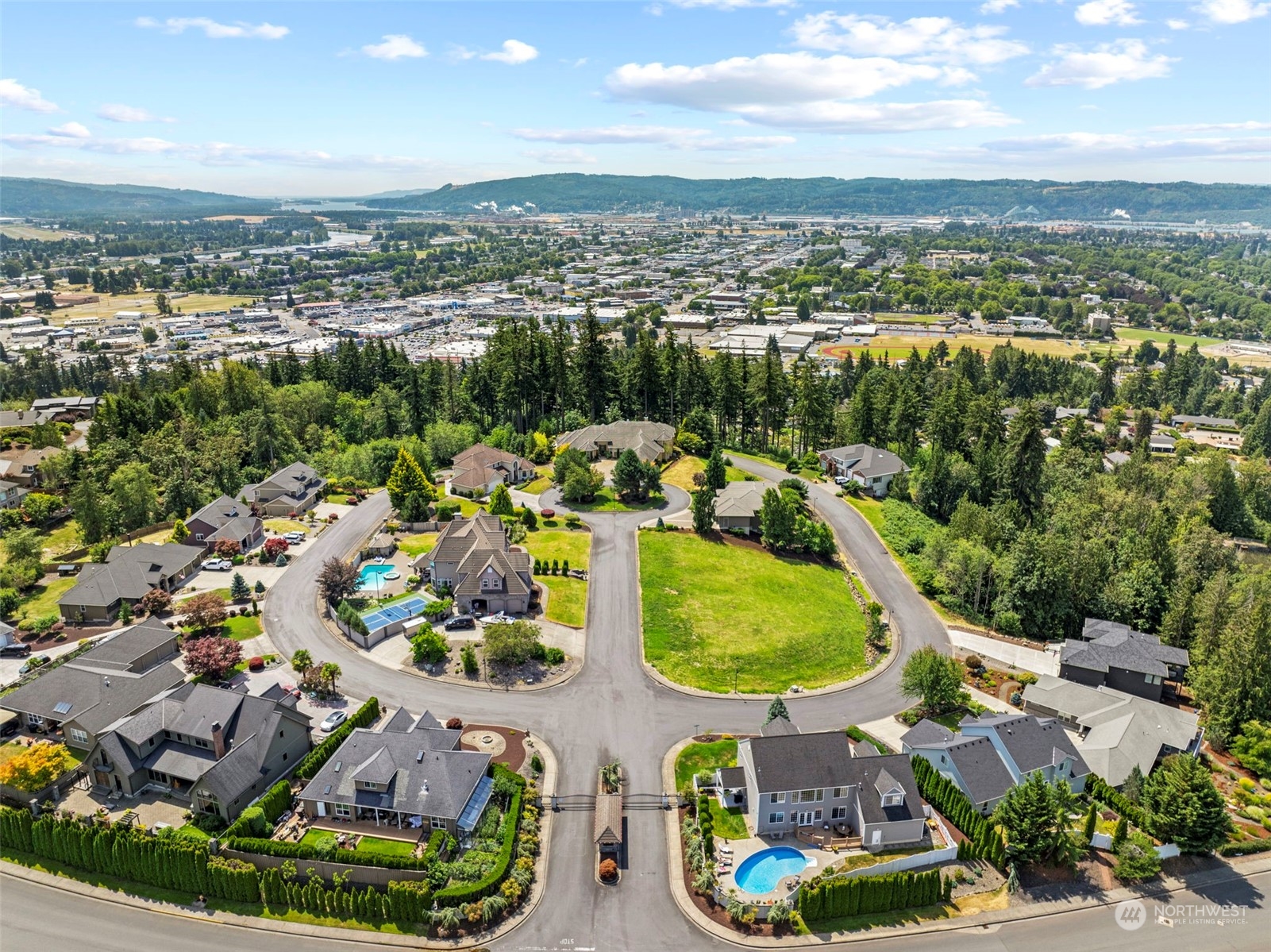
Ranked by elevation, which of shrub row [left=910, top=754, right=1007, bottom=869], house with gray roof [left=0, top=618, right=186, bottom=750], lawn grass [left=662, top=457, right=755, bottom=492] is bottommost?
shrub row [left=910, top=754, right=1007, bottom=869]

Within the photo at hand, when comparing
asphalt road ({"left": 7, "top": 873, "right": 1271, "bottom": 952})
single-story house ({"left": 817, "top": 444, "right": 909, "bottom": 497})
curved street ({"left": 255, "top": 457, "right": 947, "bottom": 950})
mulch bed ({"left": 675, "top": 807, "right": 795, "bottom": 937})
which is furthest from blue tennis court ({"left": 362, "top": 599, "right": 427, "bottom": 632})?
single-story house ({"left": 817, "top": 444, "right": 909, "bottom": 497})

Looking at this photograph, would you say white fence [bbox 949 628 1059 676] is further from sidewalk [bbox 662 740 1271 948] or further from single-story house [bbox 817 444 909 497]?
single-story house [bbox 817 444 909 497]

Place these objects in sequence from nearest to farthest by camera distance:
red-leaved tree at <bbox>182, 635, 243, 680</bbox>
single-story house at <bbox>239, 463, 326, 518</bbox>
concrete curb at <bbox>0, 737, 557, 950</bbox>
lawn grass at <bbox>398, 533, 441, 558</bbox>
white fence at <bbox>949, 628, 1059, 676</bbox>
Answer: concrete curb at <bbox>0, 737, 557, 950</bbox> < red-leaved tree at <bbox>182, 635, 243, 680</bbox> < white fence at <bbox>949, 628, 1059, 676</bbox> < lawn grass at <bbox>398, 533, 441, 558</bbox> < single-story house at <bbox>239, 463, 326, 518</bbox>

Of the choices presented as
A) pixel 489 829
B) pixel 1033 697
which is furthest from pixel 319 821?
pixel 1033 697

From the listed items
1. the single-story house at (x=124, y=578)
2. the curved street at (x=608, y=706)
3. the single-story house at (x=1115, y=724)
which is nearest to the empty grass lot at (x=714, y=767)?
the curved street at (x=608, y=706)

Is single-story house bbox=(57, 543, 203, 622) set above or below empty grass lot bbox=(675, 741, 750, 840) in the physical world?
above

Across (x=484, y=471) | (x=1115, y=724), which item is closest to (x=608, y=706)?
(x=1115, y=724)

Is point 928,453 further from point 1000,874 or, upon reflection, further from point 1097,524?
point 1000,874
